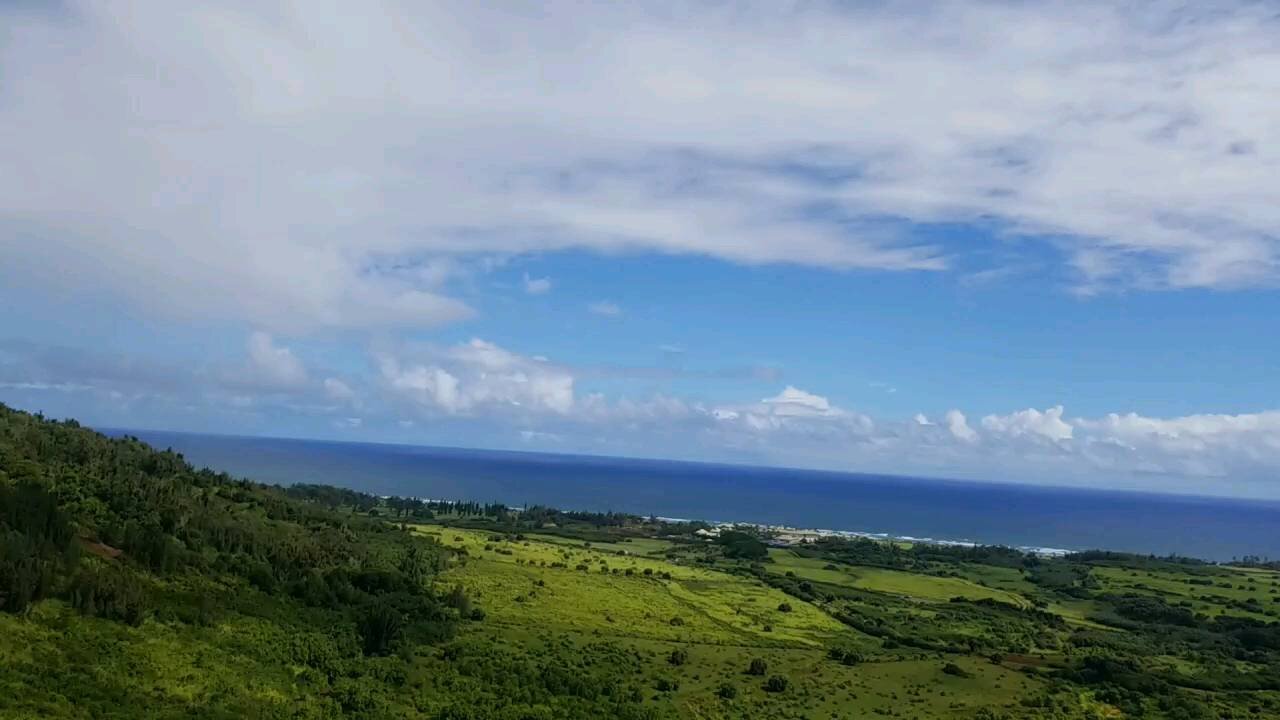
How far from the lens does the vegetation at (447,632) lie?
4288 cm

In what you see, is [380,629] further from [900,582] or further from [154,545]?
[900,582]

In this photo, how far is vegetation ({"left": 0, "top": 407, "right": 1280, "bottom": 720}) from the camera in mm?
42875

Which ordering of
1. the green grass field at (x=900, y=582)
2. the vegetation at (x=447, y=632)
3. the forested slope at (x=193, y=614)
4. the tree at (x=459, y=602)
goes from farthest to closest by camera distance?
the green grass field at (x=900, y=582), the tree at (x=459, y=602), the vegetation at (x=447, y=632), the forested slope at (x=193, y=614)

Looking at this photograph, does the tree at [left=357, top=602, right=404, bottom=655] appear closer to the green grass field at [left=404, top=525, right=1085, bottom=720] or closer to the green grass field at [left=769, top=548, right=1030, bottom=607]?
the green grass field at [left=404, top=525, right=1085, bottom=720]

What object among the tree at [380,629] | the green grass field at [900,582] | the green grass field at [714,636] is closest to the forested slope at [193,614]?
the tree at [380,629]

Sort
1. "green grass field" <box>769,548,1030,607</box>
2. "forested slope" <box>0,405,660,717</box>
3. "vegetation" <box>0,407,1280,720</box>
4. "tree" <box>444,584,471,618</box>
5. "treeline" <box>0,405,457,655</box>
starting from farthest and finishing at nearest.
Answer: "green grass field" <box>769,548,1030,607</box>, "tree" <box>444,584,471,618</box>, "treeline" <box>0,405,457,655</box>, "vegetation" <box>0,407,1280,720</box>, "forested slope" <box>0,405,660,717</box>

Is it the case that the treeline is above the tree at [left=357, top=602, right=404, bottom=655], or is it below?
above

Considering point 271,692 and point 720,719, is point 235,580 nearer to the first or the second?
point 271,692

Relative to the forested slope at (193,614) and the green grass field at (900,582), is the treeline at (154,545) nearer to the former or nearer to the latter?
the forested slope at (193,614)

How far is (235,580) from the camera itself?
192 ft

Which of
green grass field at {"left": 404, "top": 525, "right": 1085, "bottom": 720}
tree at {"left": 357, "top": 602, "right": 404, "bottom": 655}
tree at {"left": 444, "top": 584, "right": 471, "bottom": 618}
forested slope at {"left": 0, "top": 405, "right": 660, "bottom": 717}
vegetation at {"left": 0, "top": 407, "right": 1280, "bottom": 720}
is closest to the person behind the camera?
forested slope at {"left": 0, "top": 405, "right": 660, "bottom": 717}

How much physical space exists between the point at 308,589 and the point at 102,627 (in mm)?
20057

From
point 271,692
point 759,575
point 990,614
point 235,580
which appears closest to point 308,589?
point 235,580

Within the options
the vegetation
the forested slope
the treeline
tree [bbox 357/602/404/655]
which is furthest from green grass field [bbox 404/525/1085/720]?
the treeline
